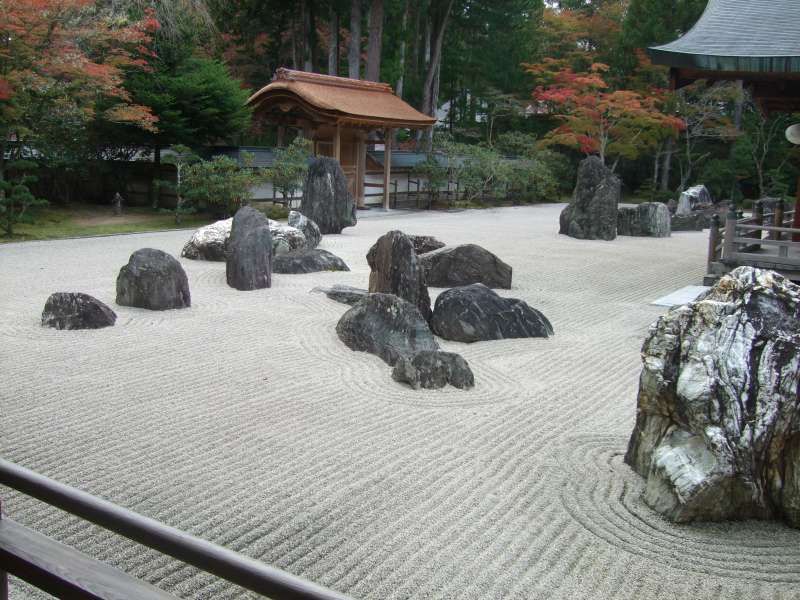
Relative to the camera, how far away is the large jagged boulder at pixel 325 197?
14961 mm

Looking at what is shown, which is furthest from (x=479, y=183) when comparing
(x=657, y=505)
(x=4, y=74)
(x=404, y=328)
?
(x=657, y=505)

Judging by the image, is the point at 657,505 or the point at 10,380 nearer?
the point at 657,505

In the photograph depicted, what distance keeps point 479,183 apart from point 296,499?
19051 mm

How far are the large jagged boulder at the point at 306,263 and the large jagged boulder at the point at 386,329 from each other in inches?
145

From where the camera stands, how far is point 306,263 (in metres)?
10.7

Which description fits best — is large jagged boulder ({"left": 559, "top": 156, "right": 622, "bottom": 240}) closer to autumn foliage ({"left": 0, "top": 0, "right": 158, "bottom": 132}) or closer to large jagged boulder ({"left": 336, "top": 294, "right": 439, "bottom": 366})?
autumn foliage ({"left": 0, "top": 0, "right": 158, "bottom": 132})

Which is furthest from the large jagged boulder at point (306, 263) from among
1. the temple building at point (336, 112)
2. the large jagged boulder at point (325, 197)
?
the temple building at point (336, 112)

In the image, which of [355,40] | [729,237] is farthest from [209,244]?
[355,40]

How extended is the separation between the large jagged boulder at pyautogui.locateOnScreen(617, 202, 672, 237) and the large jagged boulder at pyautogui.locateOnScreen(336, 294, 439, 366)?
11.1m

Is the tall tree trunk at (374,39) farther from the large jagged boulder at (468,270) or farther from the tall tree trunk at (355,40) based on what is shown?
the large jagged boulder at (468,270)

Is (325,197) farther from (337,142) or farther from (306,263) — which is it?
(306,263)

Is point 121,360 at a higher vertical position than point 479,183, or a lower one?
lower

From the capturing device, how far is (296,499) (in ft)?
12.8

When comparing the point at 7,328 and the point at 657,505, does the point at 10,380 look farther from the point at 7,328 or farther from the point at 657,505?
the point at 657,505
